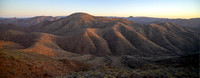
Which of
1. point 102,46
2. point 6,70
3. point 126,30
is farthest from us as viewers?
point 126,30

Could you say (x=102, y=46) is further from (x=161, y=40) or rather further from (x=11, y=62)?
(x=11, y=62)

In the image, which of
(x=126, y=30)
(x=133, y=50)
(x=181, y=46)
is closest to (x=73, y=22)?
(x=126, y=30)

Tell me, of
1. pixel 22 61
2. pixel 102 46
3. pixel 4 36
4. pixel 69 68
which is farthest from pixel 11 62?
pixel 4 36

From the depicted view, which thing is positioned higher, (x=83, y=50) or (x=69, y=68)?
(x=69, y=68)

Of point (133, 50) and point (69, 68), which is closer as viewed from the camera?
point (69, 68)

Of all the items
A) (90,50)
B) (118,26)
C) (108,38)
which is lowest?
(90,50)

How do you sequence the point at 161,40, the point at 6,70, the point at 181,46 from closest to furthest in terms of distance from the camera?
the point at 6,70
the point at 181,46
the point at 161,40

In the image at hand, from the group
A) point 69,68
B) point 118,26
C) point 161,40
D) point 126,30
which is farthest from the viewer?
point 118,26

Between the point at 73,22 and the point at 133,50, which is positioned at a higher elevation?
the point at 73,22

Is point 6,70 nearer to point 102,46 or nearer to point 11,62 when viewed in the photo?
point 11,62
